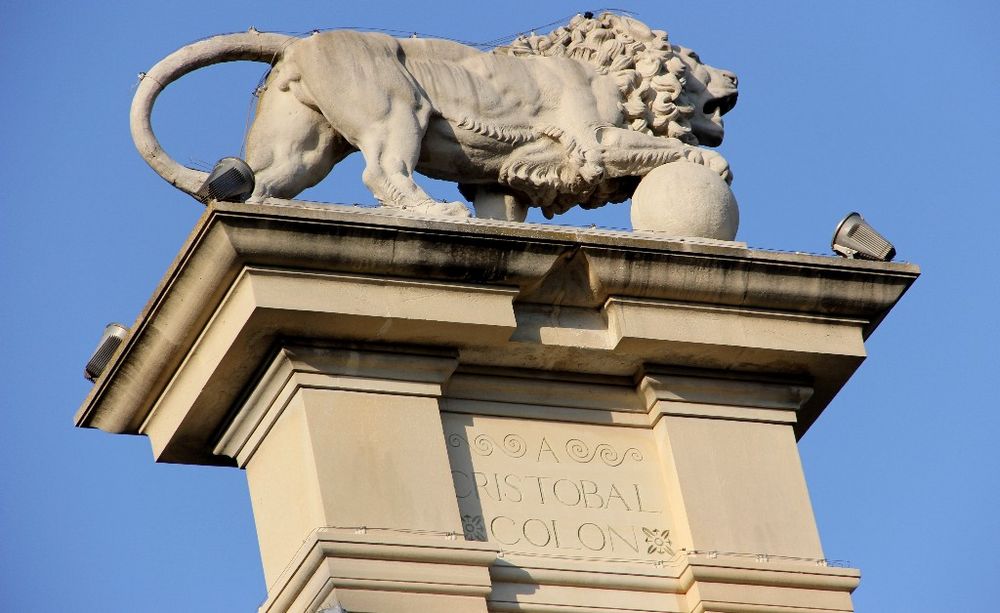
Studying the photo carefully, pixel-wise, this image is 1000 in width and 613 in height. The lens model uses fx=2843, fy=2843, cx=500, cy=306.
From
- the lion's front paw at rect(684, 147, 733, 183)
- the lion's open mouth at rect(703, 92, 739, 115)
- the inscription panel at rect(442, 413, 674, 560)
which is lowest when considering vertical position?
the inscription panel at rect(442, 413, 674, 560)

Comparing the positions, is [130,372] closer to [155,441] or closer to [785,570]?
[155,441]

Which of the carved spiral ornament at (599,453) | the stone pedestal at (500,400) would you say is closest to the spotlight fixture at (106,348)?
the stone pedestal at (500,400)

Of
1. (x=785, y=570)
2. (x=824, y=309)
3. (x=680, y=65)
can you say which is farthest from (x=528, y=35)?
(x=785, y=570)

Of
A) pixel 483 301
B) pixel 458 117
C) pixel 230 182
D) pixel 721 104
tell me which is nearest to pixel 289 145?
pixel 458 117

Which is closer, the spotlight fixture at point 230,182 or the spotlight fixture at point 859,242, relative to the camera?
the spotlight fixture at point 230,182

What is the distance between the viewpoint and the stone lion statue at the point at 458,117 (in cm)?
2050

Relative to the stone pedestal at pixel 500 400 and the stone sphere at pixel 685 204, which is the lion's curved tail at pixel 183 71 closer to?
the stone pedestal at pixel 500 400

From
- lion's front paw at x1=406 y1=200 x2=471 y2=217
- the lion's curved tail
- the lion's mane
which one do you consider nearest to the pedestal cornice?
lion's front paw at x1=406 y1=200 x2=471 y2=217

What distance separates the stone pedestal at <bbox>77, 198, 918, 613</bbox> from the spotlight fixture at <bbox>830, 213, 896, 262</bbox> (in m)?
0.25

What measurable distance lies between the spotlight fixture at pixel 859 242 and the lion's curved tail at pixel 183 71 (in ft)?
14.1

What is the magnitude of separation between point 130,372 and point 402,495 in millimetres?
2415

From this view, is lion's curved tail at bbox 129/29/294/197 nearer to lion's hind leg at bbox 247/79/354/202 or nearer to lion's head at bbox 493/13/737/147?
lion's hind leg at bbox 247/79/354/202

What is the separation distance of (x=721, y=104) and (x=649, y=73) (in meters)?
0.82

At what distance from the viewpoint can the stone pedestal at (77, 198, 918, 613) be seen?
61.7 feet
